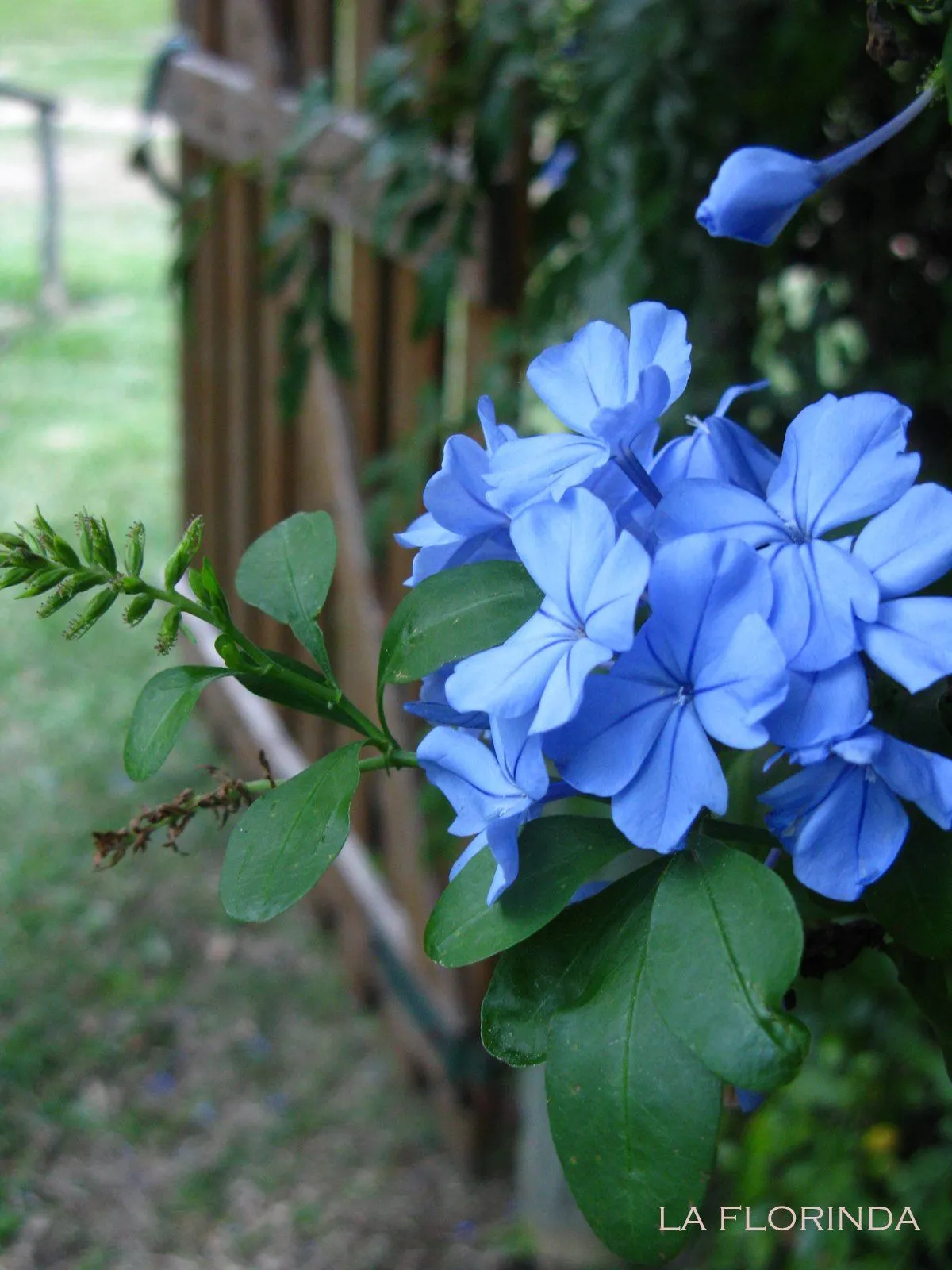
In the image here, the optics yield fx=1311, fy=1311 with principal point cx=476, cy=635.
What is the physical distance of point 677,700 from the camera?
17.1 inches

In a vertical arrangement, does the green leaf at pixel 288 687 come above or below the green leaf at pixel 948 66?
below

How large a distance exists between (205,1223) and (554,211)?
1.70m

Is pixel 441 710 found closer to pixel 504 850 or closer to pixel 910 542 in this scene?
pixel 504 850

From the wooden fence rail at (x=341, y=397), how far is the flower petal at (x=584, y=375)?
Result: 1.30 m

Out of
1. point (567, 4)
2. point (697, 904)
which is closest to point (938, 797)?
point (697, 904)

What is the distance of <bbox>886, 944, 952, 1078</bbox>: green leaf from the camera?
526 mm

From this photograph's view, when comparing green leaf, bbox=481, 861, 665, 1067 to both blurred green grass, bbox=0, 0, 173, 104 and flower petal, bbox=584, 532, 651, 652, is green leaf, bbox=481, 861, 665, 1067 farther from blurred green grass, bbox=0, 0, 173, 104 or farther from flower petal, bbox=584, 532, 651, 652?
blurred green grass, bbox=0, 0, 173, 104

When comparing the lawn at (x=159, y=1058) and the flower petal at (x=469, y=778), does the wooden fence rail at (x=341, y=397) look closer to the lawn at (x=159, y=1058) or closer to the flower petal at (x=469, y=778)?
the lawn at (x=159, y=1058)

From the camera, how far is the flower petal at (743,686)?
1.29 ft

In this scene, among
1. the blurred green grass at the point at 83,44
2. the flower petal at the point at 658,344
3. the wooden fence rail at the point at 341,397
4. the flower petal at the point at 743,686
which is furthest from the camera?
the blurred green grass at the point at 83,44

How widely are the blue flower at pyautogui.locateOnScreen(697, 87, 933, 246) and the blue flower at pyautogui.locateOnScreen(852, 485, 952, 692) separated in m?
0.16

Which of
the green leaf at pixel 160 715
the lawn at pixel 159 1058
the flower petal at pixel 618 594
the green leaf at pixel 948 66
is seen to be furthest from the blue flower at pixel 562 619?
the lawn at pixel 159 1058

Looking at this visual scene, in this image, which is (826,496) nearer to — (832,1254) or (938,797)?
(938,797)

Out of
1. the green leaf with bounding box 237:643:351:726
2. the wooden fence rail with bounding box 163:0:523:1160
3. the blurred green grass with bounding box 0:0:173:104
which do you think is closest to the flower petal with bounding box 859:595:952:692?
the green leaf with bounding box 237:643:351:726
